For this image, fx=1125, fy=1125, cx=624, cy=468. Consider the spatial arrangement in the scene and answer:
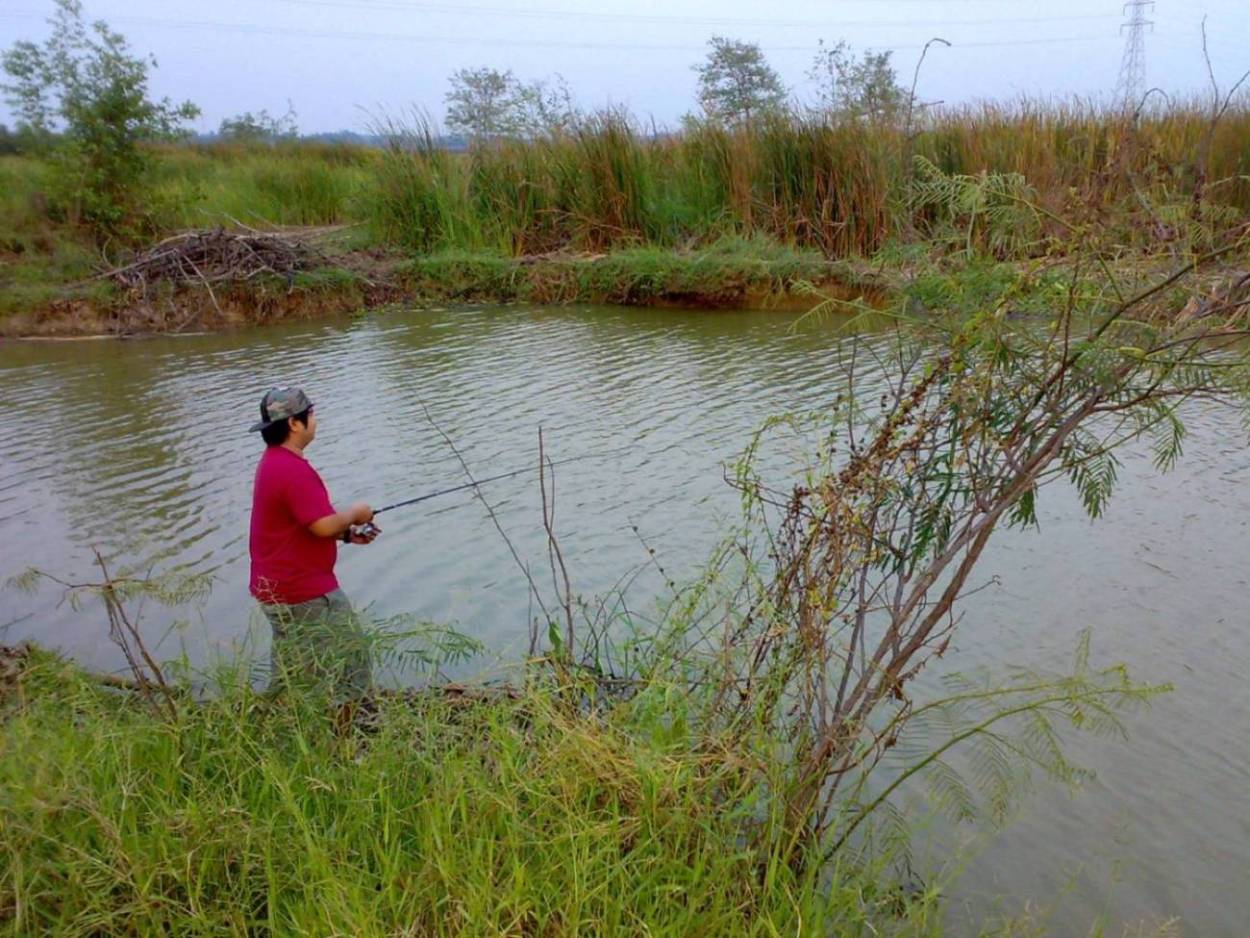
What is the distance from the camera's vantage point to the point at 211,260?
601 inches

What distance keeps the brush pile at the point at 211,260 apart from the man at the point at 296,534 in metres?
11.4

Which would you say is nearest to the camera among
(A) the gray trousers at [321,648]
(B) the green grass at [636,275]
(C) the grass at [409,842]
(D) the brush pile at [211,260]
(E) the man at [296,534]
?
(C) the grass at [409,842]

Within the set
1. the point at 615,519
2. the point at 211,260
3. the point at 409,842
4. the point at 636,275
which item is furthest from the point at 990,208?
the point at 211,260

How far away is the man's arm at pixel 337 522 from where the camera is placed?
14.3 ft

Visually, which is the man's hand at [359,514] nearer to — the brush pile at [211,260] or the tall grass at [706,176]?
the tall grass at [706,176]

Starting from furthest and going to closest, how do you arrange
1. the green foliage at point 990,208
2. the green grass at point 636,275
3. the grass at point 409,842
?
the green grass at point 636,275 < the green foliage at point 990,208 < the grass at point 409,842

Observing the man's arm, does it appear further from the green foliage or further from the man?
the green foliage

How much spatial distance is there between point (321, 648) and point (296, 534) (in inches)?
19.9

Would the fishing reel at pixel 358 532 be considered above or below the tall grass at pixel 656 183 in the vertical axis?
below

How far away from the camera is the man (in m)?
4.34

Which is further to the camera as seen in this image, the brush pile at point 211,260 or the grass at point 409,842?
the brush pile at point 211,260

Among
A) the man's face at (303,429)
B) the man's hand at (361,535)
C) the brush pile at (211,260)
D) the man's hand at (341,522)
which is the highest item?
the brush pile at (211,260)

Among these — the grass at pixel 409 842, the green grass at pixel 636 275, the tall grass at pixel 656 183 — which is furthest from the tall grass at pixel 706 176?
the grass at pixel 409 842

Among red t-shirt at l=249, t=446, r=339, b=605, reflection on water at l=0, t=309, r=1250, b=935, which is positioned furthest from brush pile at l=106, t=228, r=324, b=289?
red t-shirt at l=249, t=446, r=339, b=605
